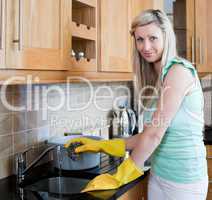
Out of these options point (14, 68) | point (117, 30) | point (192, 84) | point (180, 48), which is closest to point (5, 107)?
point (14, 68)

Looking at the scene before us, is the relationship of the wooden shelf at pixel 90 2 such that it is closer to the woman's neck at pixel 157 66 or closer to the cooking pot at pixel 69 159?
the woman's neck at pixel 157 66

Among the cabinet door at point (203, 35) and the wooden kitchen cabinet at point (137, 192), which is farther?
the cabinet door at point (203, 35)

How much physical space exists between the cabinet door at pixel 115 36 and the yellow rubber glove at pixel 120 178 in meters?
0.54

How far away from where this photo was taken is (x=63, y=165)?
162 cm

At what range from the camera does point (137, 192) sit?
1618 mm

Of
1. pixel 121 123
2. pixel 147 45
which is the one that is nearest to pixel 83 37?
pixel 147 45

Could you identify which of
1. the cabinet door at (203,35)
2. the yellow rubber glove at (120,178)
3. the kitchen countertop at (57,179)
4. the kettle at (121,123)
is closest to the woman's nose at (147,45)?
the yellow rubber glove at (120,178)

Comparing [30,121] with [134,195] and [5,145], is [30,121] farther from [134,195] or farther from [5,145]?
[134,195]

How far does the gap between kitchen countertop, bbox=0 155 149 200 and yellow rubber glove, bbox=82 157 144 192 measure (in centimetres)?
2

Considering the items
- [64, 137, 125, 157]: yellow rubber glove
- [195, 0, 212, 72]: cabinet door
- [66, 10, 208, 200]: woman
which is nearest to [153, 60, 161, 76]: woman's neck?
[66, 10, 208, 200]: woman

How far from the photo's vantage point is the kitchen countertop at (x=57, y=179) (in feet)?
4.15

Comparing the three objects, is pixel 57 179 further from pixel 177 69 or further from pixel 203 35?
pixel 203 35

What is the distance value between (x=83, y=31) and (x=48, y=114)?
0.53 meters

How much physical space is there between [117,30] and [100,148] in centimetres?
65
